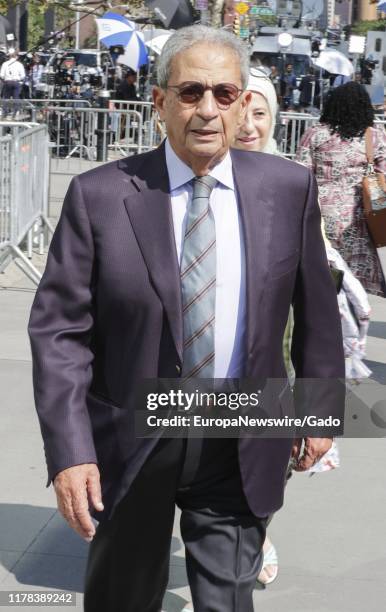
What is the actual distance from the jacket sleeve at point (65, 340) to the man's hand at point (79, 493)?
0.02 meters

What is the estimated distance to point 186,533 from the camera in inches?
118

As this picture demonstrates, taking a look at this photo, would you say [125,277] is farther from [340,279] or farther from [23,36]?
[23,36]

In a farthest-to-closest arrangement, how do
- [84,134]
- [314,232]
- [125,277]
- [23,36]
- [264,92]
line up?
[23,36] < [84,134] < [264,92] < [314,232] < [125,277]

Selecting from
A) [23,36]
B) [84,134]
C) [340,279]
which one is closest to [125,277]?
[340,279]

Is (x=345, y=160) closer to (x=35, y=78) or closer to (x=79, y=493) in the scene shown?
(x=79, y=493)

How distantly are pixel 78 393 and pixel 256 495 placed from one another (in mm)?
513

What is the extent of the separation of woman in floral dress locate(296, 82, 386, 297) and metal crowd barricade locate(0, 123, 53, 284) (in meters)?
3.46

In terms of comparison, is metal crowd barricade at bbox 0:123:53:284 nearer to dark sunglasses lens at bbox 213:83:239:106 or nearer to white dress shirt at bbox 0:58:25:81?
dark sunglasses lens at bbox 213:83:239:106

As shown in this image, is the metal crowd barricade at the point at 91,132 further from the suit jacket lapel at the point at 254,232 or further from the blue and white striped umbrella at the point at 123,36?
the suit jacket lapel at the point at 254,232

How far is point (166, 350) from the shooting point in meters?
2.87

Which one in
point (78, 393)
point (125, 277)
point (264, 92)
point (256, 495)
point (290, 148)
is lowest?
point (290, 148)

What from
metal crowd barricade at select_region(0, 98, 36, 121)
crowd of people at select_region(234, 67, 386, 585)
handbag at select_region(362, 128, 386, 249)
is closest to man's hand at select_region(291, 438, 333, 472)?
crowd of people at select_region(234, 67, 386, 585)

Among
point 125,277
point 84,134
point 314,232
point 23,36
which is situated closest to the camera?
point 125,277

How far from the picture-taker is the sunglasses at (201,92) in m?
2.93
